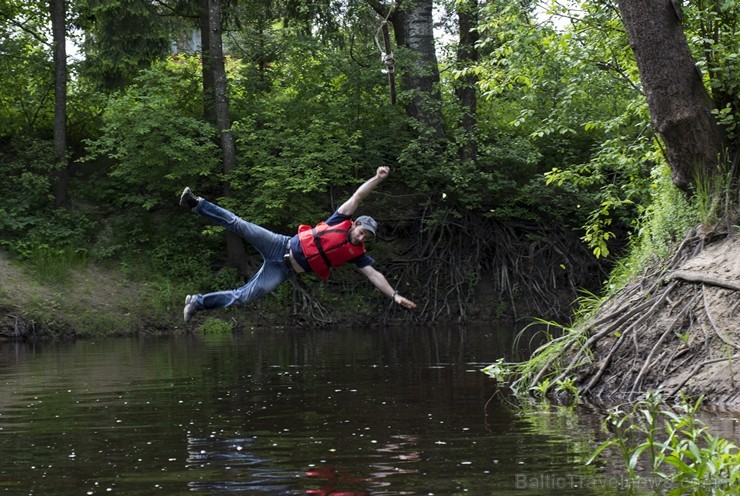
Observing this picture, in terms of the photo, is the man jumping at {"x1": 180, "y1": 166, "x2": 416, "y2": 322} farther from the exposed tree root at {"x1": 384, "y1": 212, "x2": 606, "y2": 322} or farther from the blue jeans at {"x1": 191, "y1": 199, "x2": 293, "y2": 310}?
the exposed tree root at {"x1": 384, "y1": 212, "x2": 606, "y2": 322}

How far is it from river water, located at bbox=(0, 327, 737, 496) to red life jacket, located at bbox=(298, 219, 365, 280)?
159 centimetres

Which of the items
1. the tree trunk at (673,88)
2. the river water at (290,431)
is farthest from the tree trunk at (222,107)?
the tree trunk at (673,88)

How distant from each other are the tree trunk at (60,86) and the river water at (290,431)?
1191 centimetres

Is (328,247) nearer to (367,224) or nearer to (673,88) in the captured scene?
(367,224)

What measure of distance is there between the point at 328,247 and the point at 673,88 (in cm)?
441

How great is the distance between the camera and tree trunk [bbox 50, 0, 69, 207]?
92.8 ft

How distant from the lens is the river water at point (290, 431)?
716cm

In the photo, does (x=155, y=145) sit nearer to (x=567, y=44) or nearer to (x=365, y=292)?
(x=365, y=292)

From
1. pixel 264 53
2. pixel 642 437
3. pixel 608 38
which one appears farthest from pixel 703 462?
pixel 264 53

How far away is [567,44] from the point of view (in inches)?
637

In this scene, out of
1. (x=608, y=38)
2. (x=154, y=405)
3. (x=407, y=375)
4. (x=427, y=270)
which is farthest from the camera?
(x=427, y=270)

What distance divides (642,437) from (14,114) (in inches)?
992

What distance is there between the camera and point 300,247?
12094 millimetres

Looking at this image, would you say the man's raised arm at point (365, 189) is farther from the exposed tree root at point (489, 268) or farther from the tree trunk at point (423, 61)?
the tree trunk at point (423, 61)
